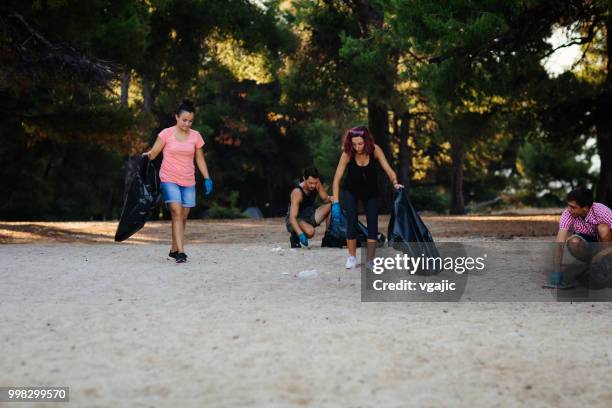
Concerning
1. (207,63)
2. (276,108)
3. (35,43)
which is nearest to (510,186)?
(276,108)

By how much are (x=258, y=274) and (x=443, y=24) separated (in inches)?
256

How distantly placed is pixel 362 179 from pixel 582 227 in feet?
8.39

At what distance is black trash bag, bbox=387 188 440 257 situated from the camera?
9.25 meters

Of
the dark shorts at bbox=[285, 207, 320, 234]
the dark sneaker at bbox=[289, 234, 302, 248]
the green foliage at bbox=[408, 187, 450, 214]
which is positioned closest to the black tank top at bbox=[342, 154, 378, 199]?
the dark shorts at bbox=[285, 207, 320, 234]

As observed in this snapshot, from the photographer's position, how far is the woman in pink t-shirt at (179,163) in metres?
10.4

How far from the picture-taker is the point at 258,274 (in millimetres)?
9891

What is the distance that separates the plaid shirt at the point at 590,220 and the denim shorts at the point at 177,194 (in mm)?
4697

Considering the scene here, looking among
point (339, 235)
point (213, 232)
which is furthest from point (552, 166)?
point (339, 235)

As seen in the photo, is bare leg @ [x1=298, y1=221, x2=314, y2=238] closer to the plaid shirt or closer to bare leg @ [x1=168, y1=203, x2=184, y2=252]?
bare leg @ [x1=168, y1=203, x2=184, y2=252]

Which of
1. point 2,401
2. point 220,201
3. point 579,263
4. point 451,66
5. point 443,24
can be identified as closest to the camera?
point 2,401

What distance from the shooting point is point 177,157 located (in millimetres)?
10484

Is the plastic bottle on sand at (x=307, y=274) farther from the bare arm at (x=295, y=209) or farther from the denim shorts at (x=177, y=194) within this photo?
the bare arm at (x=295, y=209)

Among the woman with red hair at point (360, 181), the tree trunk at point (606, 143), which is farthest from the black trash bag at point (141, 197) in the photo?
the tree trunk at point (606, 143)

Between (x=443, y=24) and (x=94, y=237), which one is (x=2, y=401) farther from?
(x=94, y=237)
